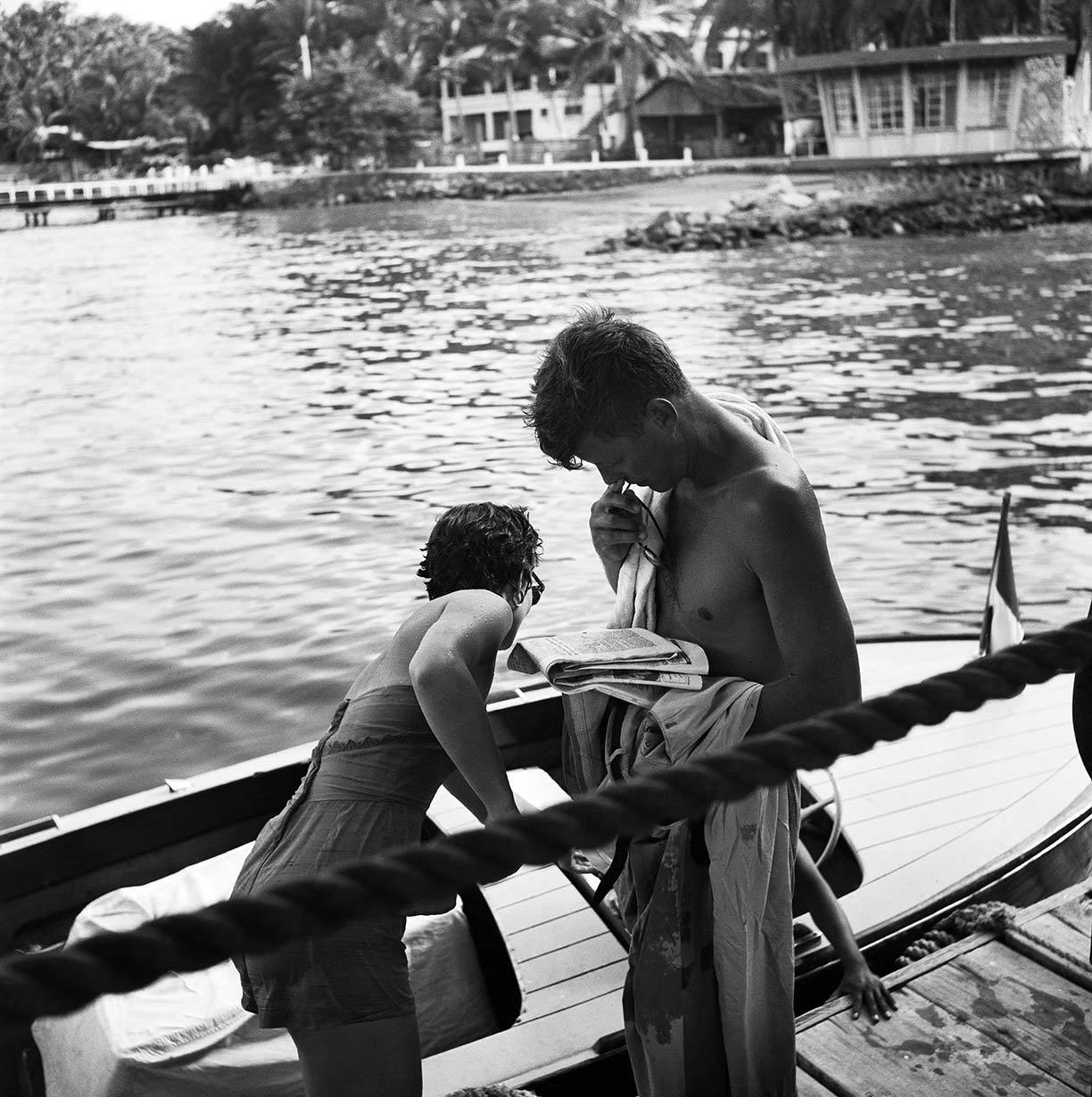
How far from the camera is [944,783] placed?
4602mm

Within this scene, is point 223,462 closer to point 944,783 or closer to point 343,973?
point 944,783

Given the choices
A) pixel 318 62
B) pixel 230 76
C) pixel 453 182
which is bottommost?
pixel 453 182

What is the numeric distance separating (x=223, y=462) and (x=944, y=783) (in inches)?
479

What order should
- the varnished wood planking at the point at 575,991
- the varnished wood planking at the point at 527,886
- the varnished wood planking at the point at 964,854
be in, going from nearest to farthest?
1. the varnished wood planking at the point at 575,991
2. the varnished wood planking at the point at 527,886
3. the varnished wood planking at the point at 964,854

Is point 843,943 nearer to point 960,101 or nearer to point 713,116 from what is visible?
point 960,101

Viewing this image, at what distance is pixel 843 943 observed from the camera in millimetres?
3299

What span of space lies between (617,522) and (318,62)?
77.2 meters

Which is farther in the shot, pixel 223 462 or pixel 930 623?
pixel 223 462

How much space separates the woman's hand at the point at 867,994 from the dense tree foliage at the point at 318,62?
53761mm

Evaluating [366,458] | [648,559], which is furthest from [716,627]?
[366,458]

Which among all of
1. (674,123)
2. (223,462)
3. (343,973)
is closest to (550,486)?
(223,462)

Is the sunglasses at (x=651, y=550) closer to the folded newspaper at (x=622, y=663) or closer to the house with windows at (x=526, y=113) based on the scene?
the folded newspaper at (x=622, y=663)

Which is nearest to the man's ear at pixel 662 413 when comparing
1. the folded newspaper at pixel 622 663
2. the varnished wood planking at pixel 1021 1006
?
the folded newspaper at pixel 622 663

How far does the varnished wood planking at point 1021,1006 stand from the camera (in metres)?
2.82
